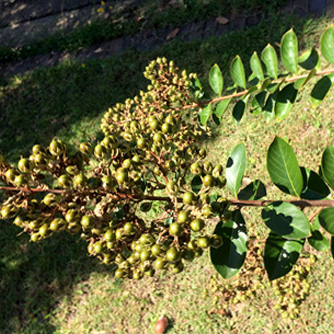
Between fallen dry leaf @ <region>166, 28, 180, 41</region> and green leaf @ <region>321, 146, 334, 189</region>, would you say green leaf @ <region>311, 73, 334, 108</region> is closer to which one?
green leaf @ <region>321, 146, 334, 189</region>

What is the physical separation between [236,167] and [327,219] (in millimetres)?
353

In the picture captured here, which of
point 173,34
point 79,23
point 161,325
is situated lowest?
point 161,325

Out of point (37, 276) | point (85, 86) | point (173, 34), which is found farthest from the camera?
point (85, 86)

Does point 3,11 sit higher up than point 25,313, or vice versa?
point 3,11

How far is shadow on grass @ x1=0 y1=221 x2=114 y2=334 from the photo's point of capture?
11.7ft

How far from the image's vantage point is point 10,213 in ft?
3.24

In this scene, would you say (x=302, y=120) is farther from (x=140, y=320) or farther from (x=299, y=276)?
(x=140, y=320)

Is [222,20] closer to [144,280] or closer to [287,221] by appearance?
[144,280]

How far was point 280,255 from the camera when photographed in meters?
1.22

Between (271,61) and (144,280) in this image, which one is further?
(144,280)

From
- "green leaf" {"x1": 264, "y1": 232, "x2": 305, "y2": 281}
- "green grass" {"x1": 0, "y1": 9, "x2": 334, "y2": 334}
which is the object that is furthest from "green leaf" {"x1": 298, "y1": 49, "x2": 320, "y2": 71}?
"green grass" {"x1": 0, "y1": 9, "x2": 334, "y2": 334}

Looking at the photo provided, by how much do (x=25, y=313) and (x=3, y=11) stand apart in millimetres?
5874

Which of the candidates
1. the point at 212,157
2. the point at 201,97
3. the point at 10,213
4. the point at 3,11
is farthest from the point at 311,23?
the point at 3,11

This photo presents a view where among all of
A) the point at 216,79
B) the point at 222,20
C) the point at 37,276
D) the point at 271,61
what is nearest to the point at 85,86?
the point at 222,20
